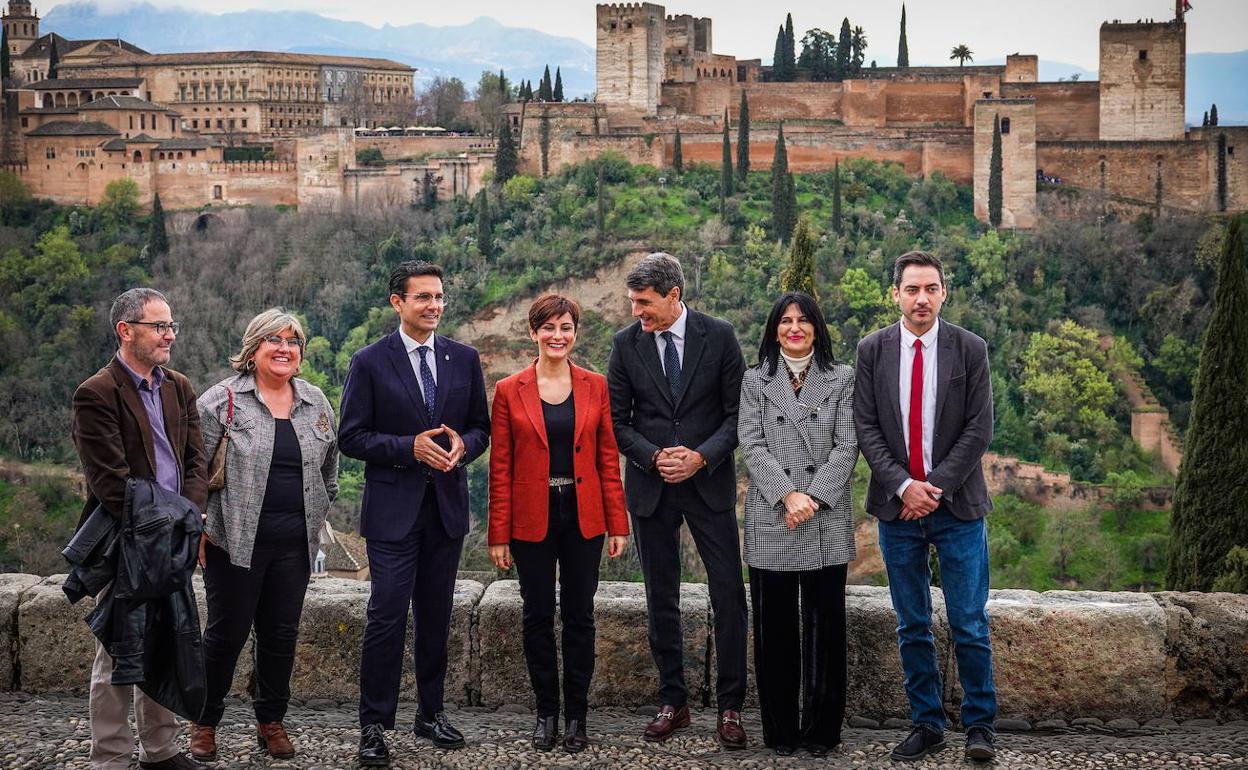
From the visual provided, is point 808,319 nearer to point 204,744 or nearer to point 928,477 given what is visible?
point 928,477

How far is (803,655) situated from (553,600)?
979 millimetres

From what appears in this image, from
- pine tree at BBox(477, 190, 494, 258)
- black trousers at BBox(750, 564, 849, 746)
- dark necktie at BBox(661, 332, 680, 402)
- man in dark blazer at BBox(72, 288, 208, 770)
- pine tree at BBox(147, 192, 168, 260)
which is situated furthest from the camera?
pine tree at BBox(147, 192, 168, 260)

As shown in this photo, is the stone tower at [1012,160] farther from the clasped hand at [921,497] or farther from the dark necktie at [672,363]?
the clasped hand at [921,497]

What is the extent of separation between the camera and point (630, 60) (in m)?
43.2

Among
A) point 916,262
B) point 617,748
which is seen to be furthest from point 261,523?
point 916,262

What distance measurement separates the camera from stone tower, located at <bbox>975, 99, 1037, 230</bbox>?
38.2m

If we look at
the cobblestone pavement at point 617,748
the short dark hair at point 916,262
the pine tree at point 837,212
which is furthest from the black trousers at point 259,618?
the pine tree at point 837,212

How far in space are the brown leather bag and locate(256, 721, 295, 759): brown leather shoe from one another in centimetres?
91

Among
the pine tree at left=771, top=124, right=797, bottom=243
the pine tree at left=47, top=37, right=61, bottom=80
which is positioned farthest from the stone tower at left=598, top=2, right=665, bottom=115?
the pine tree at left=47, top=37, right=61, bottom=80

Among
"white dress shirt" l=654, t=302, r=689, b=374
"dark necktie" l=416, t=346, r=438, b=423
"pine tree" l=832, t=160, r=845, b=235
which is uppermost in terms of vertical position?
"pine tree" l=832, t=160, r=845, b=235

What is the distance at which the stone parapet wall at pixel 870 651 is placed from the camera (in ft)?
19.1

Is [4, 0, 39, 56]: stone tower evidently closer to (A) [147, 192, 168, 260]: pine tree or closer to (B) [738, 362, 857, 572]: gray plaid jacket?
(A) [147, 192, 168, 260]: pine tree

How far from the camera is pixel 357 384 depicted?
5680 millimetres

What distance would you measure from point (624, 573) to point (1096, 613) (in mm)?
14738
